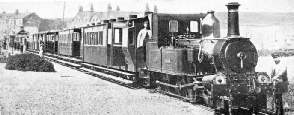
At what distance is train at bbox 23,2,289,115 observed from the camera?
23.9ft

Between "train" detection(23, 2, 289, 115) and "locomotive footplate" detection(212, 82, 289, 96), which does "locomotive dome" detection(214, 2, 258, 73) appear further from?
"locomotive footplate" detection(212, 82, 289, 96)

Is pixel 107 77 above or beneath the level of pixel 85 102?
above

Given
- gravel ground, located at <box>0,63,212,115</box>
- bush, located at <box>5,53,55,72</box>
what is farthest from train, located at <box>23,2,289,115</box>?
bush, located at <box>5,53,55,72</box>

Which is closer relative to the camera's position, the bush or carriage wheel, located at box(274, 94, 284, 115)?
carriage wheel, located at box(274, 94, 284, 115)

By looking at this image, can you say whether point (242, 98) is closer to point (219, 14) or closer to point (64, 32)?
point (64, 32)

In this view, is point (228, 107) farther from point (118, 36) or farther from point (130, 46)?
point (118, 36)

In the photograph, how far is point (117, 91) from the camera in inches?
436

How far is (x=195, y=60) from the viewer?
8.65 meters

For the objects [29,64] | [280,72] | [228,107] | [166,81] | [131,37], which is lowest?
[228,107]

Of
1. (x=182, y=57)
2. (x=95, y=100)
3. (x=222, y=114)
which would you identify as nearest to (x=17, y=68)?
(x=95, y=100)

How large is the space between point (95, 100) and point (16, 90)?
11.0 ft

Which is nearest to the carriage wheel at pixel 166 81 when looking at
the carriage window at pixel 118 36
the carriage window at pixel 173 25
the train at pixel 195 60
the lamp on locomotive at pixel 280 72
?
the train at pixel 195 60

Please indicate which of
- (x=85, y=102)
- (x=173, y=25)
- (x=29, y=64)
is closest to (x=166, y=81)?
(x=173, y=25)

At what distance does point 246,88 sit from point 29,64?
14.0 meters
